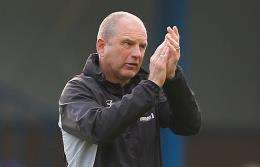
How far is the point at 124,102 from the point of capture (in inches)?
135

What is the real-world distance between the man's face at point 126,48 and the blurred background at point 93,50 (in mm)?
4670

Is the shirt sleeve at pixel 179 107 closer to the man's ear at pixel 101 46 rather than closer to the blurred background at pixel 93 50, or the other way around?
the man's ear at pixel 101 46

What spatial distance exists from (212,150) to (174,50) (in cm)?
649

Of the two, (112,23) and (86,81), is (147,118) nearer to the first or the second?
(86,81)

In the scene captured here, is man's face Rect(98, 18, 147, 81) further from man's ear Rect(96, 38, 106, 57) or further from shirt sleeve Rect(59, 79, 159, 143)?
shirt sleeve Rect(59, 79, 159, 143)

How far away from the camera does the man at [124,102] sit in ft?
11.3

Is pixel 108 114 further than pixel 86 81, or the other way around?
pixel 86 81

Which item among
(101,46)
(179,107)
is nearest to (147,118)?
(179,107)

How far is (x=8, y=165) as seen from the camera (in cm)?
808

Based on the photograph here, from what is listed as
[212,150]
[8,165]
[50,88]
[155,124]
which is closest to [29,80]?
[50,88]

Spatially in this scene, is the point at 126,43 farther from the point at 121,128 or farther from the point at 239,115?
the point at 239,115

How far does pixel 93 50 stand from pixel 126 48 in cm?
610

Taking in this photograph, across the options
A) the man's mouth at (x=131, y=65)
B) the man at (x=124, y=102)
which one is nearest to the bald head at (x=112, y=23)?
the man at (x=124, y=102)

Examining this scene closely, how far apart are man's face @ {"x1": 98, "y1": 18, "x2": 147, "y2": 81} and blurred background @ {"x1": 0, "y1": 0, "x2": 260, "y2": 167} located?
4.67 meters
